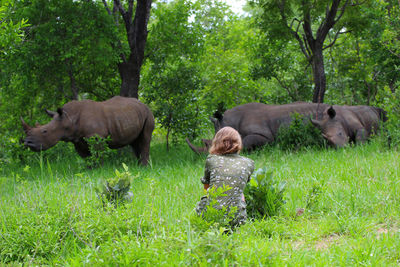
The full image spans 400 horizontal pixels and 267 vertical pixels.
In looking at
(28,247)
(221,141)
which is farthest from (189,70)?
(28,247)

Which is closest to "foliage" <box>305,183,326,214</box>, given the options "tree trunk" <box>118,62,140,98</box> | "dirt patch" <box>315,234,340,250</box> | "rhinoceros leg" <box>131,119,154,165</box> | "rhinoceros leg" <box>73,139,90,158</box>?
"dirt patch" <box>315,234,340,250</box>

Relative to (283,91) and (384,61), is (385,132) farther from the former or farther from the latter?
(283,91)

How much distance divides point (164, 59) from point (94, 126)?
4.35 m

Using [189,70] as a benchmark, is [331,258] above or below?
below

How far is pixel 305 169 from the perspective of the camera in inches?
292

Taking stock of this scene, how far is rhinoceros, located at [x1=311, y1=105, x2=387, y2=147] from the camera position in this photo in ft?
33.3

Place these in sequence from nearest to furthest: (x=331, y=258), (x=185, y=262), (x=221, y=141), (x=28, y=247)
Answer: (x=185, y=262) < (x=331, y=258) < (x=28, y=247) < (x=221, y=141)

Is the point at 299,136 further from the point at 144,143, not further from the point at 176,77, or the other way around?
the point at 176,77

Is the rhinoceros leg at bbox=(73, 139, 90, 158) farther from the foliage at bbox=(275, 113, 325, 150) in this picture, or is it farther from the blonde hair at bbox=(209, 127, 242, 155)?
the blonde hair at bbox=(209, 127, 242, 155)

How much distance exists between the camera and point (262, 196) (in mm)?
5016

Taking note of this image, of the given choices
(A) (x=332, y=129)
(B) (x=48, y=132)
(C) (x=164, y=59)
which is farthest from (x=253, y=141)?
(B) (x=48, y=132)

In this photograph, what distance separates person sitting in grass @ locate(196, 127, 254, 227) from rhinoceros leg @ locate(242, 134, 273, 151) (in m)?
5.96

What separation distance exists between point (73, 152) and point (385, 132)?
8.99 metres

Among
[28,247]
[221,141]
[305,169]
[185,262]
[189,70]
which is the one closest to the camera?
[185,262]
